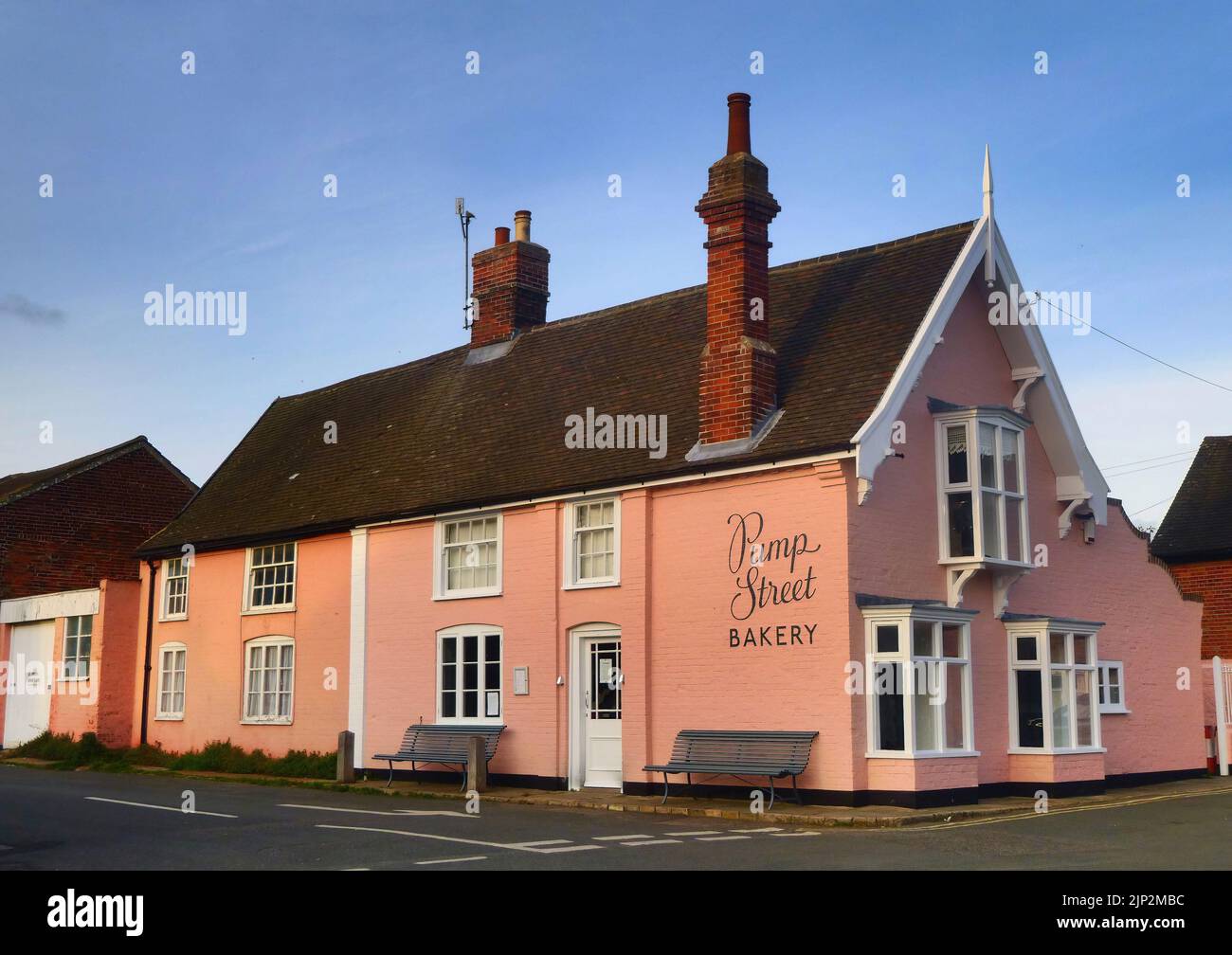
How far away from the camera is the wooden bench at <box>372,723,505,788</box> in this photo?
21.3 meters

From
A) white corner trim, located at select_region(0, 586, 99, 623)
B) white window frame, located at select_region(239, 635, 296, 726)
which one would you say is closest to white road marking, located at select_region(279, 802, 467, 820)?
white window frame, located at select_region(239, 635, 296, 726)

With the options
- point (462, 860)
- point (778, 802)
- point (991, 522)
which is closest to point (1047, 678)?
point (991, 522)

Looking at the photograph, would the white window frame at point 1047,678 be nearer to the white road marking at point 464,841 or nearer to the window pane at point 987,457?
the window pane at point 987,457

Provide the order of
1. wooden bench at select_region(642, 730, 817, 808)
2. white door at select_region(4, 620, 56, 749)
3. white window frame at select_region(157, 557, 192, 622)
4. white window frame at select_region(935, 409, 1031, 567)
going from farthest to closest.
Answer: white door at select_region(4, 620, 56, 749)
white window frame at select_region(157, 557, 192, 622)
white window frame at select_region(935, 409, 1031, 567)
wooden bench at select_region(642, 730, 817, 808)

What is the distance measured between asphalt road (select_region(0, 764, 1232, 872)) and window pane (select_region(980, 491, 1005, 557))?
3.93 m

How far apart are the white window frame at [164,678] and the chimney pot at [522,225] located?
1132cm

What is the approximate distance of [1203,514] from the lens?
31.9 metres

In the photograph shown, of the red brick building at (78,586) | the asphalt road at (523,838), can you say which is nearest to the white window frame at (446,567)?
the asphalt road at (523,838)

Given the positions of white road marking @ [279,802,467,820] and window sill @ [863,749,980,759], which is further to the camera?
window sill @ [863,749,980,759]

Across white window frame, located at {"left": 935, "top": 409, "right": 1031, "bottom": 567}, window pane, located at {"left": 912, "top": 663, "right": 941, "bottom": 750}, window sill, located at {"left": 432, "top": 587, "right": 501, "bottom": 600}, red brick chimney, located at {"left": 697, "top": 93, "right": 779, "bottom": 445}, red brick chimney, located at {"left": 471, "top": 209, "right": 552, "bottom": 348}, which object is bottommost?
window pane, located at {"left": 912, "top": 663, "right": 941, "bottom": 750}

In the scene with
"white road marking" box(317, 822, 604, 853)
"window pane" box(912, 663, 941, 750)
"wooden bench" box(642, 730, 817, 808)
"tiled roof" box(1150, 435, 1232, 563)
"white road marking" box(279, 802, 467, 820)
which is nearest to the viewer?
"white road marking" box(317, 822, 604, 853)

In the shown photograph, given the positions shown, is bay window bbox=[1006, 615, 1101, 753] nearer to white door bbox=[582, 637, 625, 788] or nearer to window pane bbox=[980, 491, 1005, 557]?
window pane bbox=[980, 491, 1005, 557]
